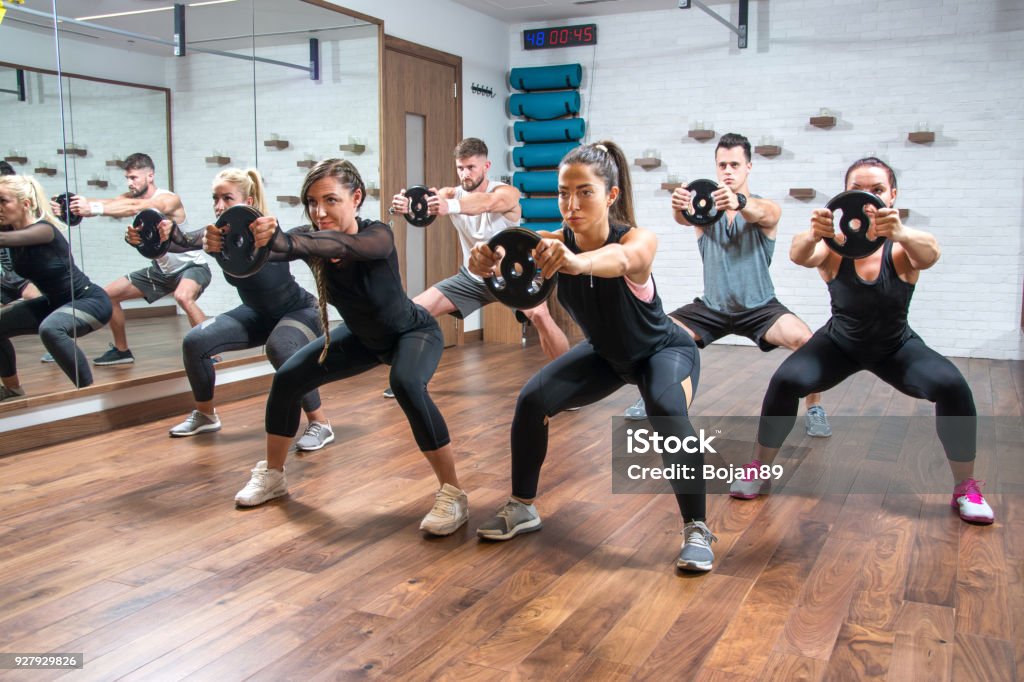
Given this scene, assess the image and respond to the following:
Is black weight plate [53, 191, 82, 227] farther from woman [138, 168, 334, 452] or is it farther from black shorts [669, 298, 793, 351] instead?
black shorts [669, 298, 793, 351]

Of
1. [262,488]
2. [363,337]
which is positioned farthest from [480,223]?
[262,488]

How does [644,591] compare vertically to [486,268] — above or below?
below

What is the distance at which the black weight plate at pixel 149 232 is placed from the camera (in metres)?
4.23

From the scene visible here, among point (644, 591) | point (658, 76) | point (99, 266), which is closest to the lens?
point (644, 591)

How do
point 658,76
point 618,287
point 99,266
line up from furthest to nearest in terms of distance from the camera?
point 658,76 < point 99,266 < point 618,287

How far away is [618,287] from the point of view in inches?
100.0

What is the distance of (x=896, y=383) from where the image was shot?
304 cm

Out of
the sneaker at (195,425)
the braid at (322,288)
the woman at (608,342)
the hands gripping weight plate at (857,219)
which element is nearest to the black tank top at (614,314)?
the woman at (608,342)

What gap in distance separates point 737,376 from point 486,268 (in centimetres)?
368

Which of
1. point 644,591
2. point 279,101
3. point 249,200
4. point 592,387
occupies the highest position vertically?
point 279,101

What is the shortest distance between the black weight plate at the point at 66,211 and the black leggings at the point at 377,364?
166 centimetres

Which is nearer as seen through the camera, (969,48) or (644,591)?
(644,591)

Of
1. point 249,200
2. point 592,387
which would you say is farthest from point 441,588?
point 249,200

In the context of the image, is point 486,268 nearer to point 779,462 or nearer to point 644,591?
point 644,591
